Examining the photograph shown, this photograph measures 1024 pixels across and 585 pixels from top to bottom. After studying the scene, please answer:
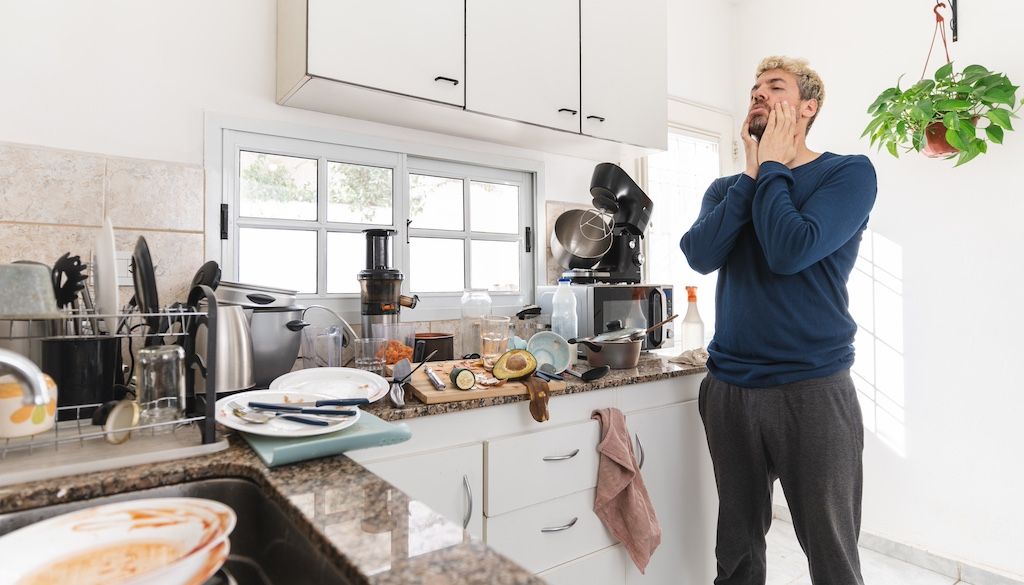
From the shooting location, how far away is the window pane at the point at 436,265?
210 centimetres

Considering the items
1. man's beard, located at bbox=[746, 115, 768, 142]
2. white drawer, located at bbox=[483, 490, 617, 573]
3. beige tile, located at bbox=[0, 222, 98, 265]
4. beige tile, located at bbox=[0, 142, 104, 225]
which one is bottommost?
white drawer, located at bbox=[483, 490, 617, 573]

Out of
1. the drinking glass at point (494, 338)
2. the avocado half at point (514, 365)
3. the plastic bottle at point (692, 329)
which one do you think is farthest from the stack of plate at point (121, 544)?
the plastic bottle at point (692, 329)

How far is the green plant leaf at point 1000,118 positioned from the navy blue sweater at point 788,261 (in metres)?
Answer: 1.03

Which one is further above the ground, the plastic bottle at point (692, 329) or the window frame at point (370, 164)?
the window frame at point (370, 164)

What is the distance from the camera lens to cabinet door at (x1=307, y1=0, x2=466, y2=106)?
150cm

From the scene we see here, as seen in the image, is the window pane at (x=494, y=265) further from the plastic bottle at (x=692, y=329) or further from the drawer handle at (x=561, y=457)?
the drawer handle at (x=561, y=457)

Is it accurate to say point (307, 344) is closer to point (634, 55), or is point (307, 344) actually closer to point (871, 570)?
point (634, 55)

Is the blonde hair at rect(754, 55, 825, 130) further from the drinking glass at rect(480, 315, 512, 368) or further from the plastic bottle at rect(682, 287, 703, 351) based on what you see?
the drinking glass at rect(480, 315, 512, 368)

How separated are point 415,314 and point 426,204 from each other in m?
0.44

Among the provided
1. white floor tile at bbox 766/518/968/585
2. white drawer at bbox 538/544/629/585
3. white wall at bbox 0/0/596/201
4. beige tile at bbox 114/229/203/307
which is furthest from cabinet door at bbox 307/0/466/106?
white floor tile at bbox 766/518/968/585

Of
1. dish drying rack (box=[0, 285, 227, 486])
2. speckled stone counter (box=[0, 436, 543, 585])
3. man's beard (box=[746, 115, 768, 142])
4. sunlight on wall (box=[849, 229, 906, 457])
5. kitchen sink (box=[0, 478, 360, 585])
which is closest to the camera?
speckled stone counter (box=[0, 436, 543, 585])

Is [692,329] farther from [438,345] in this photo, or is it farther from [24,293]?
[24,293]

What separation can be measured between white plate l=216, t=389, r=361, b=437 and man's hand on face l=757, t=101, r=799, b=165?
1.31m

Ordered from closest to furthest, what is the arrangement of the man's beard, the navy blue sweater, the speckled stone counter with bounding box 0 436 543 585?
the speckled stone counter with bounding box 0 436 543 585, the navy blue sweater, the man's beard
